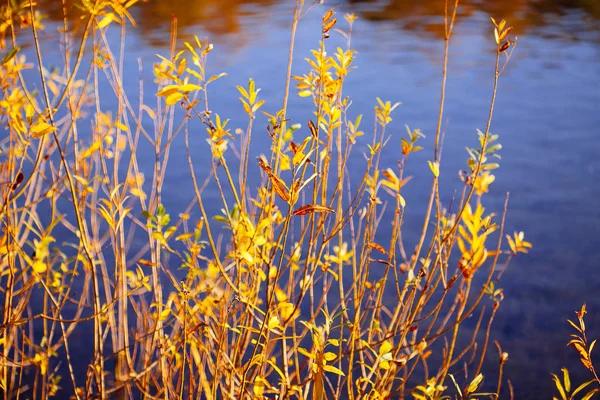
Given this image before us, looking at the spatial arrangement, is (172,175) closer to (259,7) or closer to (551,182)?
(551,182)

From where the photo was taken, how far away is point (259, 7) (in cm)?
1318

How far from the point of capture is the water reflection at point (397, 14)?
10.1 m

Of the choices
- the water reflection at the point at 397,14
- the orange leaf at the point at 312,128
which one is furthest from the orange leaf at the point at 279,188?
the water reflection at the point at 397,14

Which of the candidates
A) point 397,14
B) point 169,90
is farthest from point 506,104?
point 397,14

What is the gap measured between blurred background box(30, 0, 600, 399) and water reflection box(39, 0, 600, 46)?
0.05m

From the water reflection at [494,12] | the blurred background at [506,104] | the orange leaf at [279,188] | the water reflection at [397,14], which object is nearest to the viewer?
the orange leaf at [279,188]

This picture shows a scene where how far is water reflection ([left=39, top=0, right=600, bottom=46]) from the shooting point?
10133mm

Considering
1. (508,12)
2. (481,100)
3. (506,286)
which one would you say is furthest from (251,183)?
(508,12)

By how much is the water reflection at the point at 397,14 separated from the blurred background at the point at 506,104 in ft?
0.15

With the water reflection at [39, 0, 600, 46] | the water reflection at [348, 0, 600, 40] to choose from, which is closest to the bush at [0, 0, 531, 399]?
the water reflection at [39, 0, 600, 46]

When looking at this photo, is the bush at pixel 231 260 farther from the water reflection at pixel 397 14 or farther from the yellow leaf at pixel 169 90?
the water reflection at pixel 397 14

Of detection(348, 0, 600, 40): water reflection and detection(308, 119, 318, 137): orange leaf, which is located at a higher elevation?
detection(308, 119, 318, 137): orange leaf

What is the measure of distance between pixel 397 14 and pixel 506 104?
677 centimetres

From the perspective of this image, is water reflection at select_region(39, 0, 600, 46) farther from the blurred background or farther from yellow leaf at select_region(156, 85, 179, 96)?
yellow leaf at select_region(156, 85, 179, 96)
